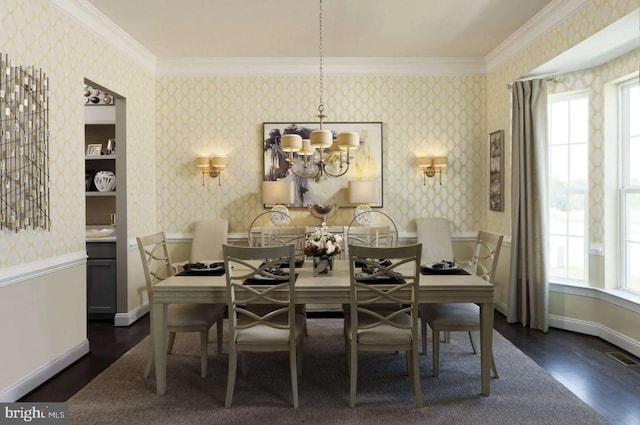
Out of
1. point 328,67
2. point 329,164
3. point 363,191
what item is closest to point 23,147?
point 329,164

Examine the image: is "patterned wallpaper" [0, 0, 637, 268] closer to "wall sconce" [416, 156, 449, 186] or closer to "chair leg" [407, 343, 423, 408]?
"wall sconce" [416, 156, 449, 186]

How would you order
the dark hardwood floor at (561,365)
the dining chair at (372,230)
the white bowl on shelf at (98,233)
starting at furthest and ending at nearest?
the white bowl on shelf at (98,233)
the dining chair at (372,230)
the dark hardwood floor at (561,365)

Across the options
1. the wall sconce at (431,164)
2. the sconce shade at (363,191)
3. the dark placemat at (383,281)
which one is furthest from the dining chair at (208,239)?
the dark placemat at (383,281)

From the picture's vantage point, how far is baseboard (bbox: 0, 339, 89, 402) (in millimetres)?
2770

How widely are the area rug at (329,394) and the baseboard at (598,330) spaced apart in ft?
2.91

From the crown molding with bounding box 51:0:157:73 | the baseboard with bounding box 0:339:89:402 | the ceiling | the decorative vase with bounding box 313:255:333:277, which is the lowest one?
the baseboard with bounding box 0:339:89:402

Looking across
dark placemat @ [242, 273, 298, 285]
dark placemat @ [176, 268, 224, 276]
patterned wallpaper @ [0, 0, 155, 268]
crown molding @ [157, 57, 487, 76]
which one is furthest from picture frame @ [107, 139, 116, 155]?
dark placemat @ [242, 273, 298, 285]

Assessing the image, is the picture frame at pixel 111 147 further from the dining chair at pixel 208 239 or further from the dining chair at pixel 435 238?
the dining chair at pixel 435 238

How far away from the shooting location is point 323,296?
9.16 ft

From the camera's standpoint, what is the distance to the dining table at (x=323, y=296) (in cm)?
279

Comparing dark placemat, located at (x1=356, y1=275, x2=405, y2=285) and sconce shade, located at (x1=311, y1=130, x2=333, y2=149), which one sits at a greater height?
sconce shade, located at (x1=311, y1=130, x2=333, y2=149)

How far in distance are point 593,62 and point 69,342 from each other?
5.19 metres

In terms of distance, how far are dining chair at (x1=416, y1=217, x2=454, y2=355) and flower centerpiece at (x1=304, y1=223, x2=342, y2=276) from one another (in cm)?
227

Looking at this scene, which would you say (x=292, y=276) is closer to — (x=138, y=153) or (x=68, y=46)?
(x=68, y=46)
